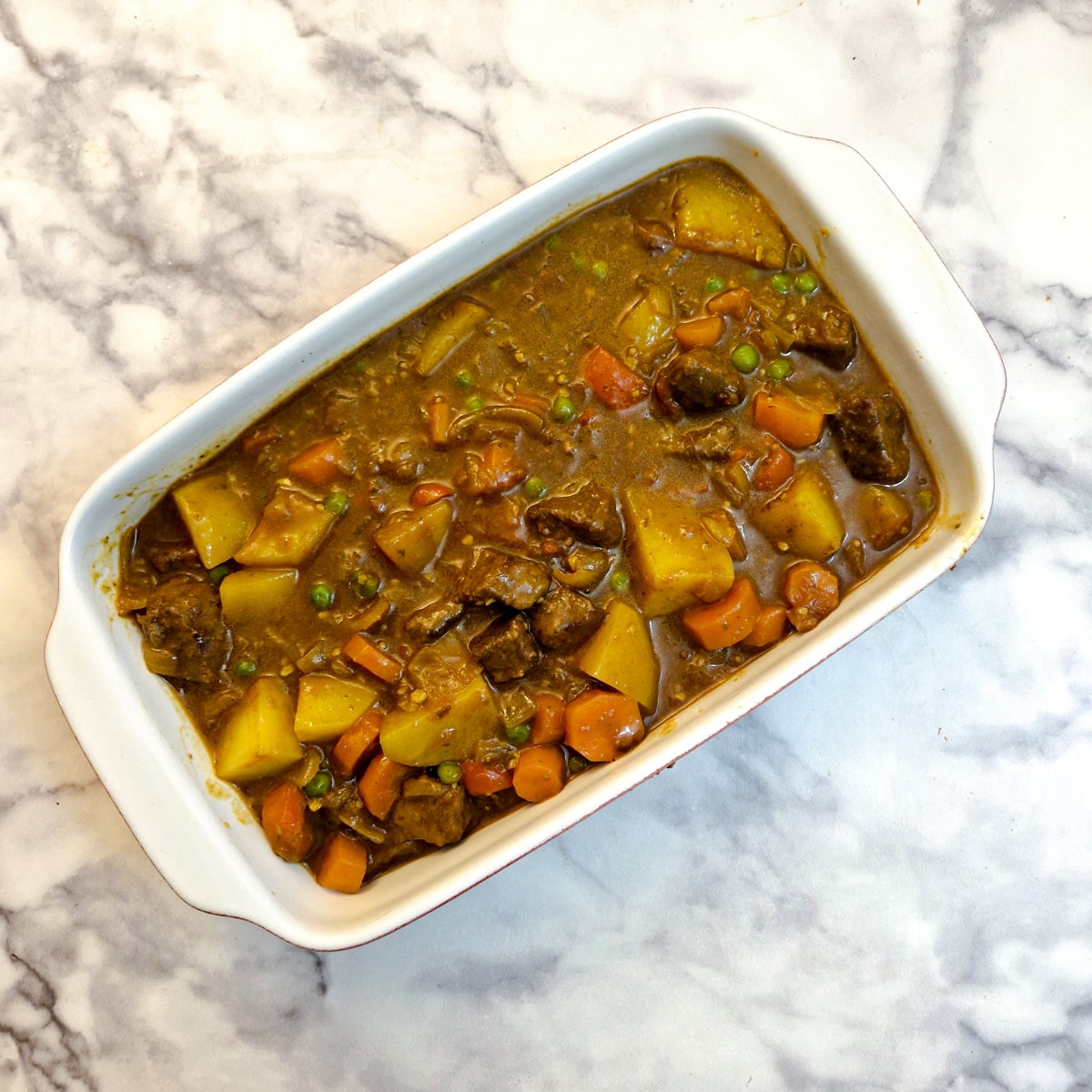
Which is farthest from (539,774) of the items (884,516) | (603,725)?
(884,516)

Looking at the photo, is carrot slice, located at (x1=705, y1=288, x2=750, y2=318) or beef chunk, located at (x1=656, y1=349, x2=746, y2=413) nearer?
beef chunk, located at (x1=656, y1=349, x2=746, y2=413)

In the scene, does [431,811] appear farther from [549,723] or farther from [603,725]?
[603,725]

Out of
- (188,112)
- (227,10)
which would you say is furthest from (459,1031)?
(227,10)

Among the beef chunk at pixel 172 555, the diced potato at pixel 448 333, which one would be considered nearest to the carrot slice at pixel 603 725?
the diced potato at pixel 448 333

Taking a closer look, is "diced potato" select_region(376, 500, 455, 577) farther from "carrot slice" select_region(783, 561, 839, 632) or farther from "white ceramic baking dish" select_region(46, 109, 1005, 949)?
"carrot slice" select_region(783, 561, 839, 632)

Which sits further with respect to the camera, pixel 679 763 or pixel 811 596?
pixel 679 763

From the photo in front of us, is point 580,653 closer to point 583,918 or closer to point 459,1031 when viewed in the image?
point 583,918

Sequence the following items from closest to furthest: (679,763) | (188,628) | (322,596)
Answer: (188,628) → (322,596) → (679,763)

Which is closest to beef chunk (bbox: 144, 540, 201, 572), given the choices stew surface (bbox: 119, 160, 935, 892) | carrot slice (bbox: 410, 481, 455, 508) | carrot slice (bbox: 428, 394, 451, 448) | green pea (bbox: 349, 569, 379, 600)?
stew surface (bbox: 119, 160, 935, 892)
